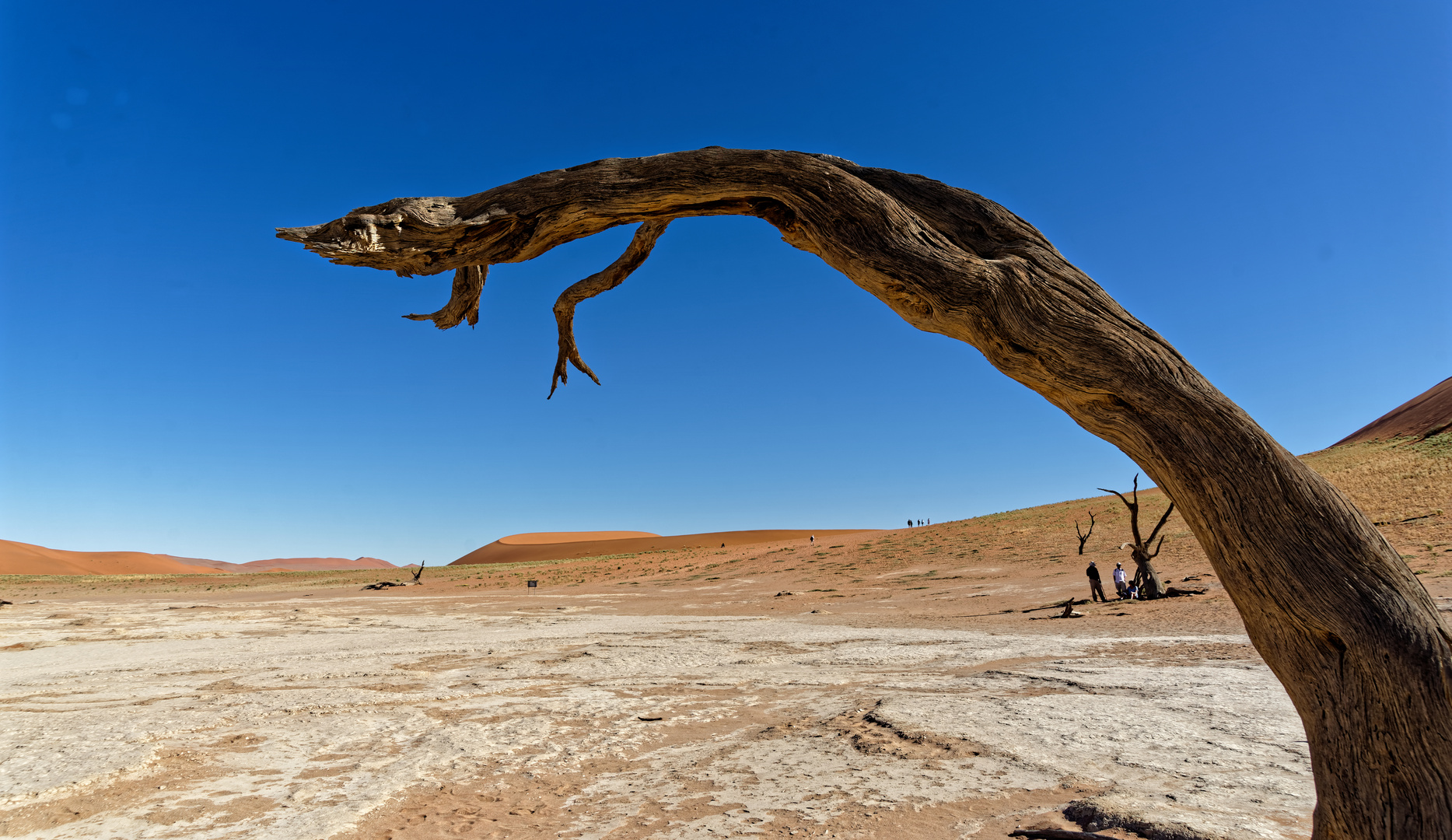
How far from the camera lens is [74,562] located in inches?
3169

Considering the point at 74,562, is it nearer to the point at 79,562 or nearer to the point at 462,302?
the point at 79,562

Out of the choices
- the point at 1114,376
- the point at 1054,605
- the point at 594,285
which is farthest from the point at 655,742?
the point at 1054,605

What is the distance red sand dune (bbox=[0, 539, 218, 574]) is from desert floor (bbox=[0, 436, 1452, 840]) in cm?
7129

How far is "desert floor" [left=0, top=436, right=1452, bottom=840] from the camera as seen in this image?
4.47 meters

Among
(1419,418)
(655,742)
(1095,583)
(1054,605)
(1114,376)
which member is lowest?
(655,742)

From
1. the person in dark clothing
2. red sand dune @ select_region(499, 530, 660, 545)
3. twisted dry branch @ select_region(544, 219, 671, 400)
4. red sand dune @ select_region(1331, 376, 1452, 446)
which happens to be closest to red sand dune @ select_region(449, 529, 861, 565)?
red sand dune @ select_region(499, 530, 660, 545)

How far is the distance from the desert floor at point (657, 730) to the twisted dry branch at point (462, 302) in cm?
310

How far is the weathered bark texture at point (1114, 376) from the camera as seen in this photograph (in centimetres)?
232

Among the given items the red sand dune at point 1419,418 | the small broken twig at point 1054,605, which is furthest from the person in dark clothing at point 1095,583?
the red sand dune at point 1419,418

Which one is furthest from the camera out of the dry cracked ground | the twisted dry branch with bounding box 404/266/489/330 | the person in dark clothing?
the person in dark clothing

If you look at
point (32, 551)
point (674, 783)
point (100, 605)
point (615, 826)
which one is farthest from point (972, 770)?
point (32, 551)

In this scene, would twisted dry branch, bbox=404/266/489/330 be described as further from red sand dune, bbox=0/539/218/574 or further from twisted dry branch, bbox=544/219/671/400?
red sand dune, bbox=0/539/218/574

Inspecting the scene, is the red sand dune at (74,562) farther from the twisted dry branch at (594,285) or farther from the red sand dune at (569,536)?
the twisted dry branch at (594,285)

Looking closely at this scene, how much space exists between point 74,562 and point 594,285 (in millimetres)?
106980
